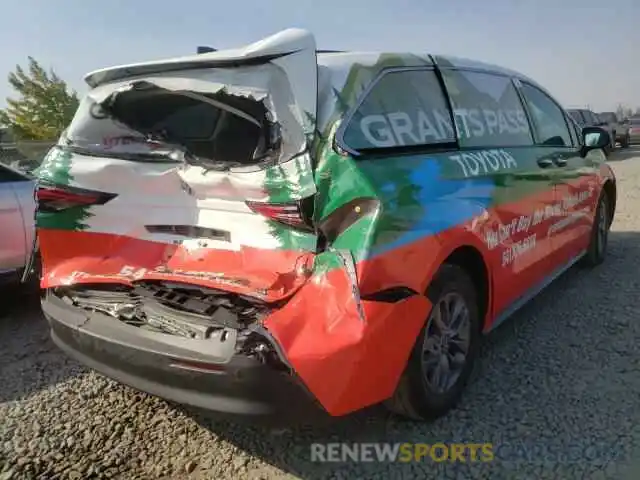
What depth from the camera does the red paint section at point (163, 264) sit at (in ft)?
7.23

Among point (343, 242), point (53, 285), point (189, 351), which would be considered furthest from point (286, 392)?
point (53, 285)

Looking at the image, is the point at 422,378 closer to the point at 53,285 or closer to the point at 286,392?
the point at 286,392

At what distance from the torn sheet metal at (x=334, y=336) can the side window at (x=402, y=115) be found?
1.94 ft

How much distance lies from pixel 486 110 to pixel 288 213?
1.79 m

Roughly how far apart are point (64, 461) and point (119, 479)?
1.08 feet

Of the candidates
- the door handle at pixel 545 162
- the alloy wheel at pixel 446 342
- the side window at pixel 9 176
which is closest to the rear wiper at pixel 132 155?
the alloy wheel at pixel 446 342

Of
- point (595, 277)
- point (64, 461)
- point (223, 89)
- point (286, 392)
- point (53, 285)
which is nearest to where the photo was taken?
point (286, 392)

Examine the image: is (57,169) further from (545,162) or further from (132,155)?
(545,162)

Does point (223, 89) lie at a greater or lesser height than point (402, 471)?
greater

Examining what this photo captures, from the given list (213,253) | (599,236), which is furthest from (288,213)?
(599,236)

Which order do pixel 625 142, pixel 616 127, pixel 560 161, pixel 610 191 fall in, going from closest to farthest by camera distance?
1. pixel 560 161
2. pixel 610 191
3. pixel 616 127
4. pixel 625 142

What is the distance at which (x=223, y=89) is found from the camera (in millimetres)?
2420

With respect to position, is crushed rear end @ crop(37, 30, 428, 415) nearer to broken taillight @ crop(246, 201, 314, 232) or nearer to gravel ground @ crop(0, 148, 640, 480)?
broken taillight @ crop(246, 201, 314, 232)

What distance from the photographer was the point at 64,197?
2.75 meters
